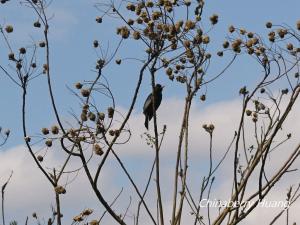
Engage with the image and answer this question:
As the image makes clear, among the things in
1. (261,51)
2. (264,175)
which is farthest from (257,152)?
(261,51)

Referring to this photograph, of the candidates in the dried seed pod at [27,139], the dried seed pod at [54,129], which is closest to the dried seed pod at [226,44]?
the dried seed pod at [54,129]

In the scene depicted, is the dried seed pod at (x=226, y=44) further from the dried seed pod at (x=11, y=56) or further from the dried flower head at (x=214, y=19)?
the dried seed pod at (x=11, y=56)

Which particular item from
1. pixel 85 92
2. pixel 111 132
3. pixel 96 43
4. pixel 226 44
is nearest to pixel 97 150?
pixel 111 132

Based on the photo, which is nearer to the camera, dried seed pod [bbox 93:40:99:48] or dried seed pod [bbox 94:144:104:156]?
dried seed pod [bbox 94:144:104:156]

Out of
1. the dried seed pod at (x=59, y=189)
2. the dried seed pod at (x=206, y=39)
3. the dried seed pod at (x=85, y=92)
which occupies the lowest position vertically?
the dried seed pod at (x=59, y=189)

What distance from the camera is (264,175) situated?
20.2 feet

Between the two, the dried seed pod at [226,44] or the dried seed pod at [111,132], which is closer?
the dried seed pod at [111,132]

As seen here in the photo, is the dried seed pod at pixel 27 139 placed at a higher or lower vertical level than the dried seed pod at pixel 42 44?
lower

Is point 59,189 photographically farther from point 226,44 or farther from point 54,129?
point 226,44

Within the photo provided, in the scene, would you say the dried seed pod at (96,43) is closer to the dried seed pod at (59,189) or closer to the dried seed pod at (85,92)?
the dried seed pod at (85,92)

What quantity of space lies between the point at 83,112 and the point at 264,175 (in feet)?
5.83

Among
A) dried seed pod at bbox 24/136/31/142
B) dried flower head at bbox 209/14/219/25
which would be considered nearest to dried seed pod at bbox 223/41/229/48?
dried flower head at bbox 209/14/219/25

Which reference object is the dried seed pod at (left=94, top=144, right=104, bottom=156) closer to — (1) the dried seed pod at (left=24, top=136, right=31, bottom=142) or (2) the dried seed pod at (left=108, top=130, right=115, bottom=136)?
(2) the dried seed pod at (left=108, top=130, right=115, bottom=136)

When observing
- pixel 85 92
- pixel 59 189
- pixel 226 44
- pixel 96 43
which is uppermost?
pixel 96 43
